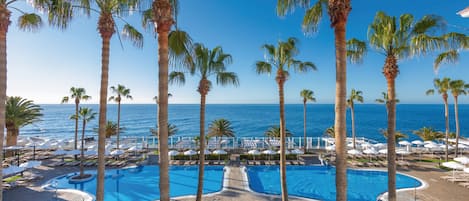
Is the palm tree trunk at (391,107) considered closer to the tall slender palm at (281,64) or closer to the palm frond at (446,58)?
the palm frond at (446,58)

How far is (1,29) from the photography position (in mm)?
5375

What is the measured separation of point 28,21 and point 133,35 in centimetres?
270

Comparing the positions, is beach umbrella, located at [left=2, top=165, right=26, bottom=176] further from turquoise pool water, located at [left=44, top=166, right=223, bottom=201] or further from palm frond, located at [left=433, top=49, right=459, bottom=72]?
palm frond, located at [left=433, top=49, right=459, bottom=72]

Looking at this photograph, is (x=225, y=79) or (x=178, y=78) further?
(x=225, y=79)

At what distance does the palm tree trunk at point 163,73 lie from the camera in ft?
18.5

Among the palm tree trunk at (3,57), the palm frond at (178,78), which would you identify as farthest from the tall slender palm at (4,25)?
the palm frond at (178,78)

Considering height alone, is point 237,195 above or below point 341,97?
below

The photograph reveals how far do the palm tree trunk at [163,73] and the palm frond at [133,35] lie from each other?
2.14 meters

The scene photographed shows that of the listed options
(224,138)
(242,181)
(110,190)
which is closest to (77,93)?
(110,190)

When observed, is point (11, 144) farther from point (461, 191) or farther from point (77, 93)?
point (461, 191)

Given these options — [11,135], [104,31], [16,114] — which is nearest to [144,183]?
[104,31]

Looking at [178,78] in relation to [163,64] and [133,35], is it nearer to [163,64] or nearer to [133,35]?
[133,35]

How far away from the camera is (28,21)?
21.1ft

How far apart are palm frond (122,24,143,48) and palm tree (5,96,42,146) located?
21.2 metres
